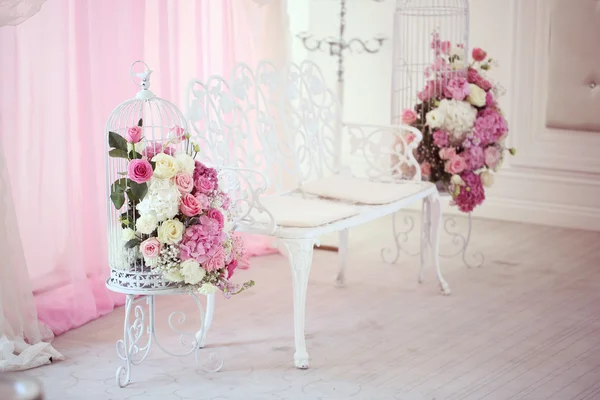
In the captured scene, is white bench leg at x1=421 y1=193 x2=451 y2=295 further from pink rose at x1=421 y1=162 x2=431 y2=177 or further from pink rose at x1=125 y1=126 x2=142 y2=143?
pink rose at x1=125 y1=126 x2=142 y2=143

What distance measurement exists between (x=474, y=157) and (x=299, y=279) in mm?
1323

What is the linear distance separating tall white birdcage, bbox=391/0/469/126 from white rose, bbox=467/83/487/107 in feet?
0.48

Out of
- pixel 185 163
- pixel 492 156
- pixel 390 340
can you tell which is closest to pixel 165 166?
pixel 185 163

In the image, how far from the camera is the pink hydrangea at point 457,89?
4477 millimetres

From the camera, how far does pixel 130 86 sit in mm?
4320

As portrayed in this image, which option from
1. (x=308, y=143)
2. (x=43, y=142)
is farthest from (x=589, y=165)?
(x=43, y=142)

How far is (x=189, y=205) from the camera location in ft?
10.4

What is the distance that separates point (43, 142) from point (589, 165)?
327 cm

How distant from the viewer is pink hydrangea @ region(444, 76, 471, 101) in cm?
448

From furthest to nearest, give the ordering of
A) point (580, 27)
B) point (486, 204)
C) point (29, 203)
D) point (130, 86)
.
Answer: point (486, 204), point (580, 27), point (130, 86), point (29, 203)

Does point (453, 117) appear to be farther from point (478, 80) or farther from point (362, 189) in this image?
point (362, 189)

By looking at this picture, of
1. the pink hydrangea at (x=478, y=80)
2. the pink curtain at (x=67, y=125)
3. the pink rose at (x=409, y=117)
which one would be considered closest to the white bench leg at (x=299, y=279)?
the pink curtain at (x=67, y=125)

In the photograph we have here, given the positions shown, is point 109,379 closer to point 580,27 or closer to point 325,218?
point 325,218

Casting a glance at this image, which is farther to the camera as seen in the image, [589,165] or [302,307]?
[589,165]
